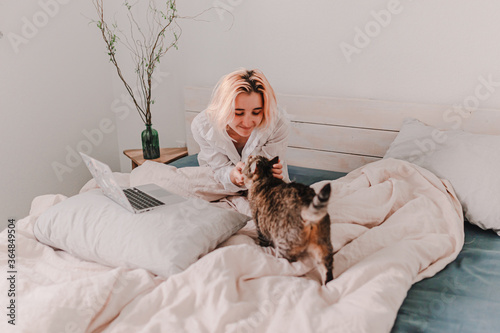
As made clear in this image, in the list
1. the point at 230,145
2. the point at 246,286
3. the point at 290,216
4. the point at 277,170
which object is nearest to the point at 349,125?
the point at 230,145

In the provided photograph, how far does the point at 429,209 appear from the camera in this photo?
1588 millimetres

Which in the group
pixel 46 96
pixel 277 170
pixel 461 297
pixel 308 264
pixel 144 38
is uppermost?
pixel 144 38

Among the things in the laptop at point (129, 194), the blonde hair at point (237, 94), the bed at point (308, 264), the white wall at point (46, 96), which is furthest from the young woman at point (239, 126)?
the white wall at point (46, 96)

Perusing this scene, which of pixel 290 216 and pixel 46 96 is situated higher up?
pixel 46 96

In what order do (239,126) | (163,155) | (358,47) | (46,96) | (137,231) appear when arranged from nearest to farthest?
(137,231), (239,126), (358,47), (46,96), (163,155)

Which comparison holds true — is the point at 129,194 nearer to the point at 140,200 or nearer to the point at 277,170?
the point at 140,200

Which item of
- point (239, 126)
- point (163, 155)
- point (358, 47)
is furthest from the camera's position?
point (163, 155)

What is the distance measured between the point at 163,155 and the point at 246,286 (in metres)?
1.58

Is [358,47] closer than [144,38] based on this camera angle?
Yes

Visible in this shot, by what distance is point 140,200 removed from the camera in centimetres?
150

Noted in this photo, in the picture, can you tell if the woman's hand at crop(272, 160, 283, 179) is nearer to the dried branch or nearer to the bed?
the bed

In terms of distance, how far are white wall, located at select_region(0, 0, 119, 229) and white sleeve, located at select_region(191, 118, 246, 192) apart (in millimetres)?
1061

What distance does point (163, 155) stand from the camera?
2648 millimetres

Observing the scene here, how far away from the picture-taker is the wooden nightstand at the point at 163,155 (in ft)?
8.36
